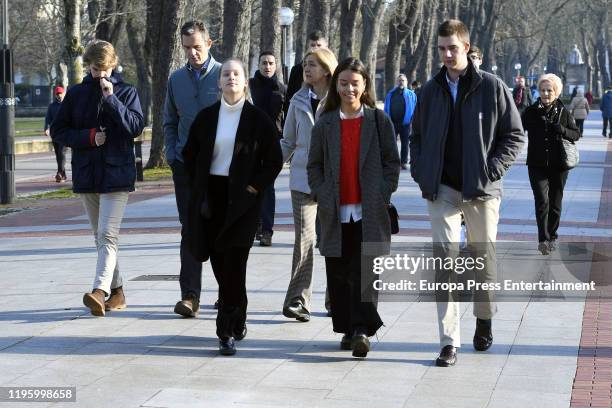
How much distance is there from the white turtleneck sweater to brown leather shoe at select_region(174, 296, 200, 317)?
4.44 feet

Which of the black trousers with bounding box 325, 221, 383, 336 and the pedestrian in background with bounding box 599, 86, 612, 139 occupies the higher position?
the black trousers with bounding box 325, 221, 383, 336

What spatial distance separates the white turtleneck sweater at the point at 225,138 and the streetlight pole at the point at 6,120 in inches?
461

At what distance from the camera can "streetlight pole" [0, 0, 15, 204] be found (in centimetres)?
1852

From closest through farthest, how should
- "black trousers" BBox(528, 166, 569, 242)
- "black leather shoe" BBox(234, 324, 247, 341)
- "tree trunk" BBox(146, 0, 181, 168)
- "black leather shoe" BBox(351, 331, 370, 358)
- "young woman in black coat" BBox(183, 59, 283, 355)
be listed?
"black leather shoe" BBox(351, 331, 370, 358) → "young woman in black coat" BBox(183, 59, 283, 355) → "black leather shoe" BBox(234, 324, 247, 341) → "black trousers" BBox(528, 166, 569, 242) → "tree trunk" BBox(146, 0, 181, 168)

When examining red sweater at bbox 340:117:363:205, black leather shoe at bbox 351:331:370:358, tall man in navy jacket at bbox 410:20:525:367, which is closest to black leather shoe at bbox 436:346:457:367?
tall man in navy jacket at bbox 410:20:525:367

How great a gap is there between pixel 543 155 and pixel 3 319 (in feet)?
18.5

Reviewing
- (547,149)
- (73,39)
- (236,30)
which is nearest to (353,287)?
(547,149)

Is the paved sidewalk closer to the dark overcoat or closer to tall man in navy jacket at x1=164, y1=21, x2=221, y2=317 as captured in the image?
tall man in navy jacket at x1=164, y1=21, x2=221, y2=317

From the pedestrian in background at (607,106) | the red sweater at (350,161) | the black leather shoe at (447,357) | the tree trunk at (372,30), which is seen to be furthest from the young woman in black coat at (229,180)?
the tree trunk at (372,30)

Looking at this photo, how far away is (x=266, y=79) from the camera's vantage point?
12.4 meters

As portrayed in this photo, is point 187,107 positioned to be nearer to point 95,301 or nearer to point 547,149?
point 95,301

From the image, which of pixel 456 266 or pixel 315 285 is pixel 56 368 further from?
pixel 315 285

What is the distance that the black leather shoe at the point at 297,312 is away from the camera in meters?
8.34

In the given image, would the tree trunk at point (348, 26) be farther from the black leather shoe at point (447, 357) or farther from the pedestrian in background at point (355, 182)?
the black leather shoe at point (447, 357)
